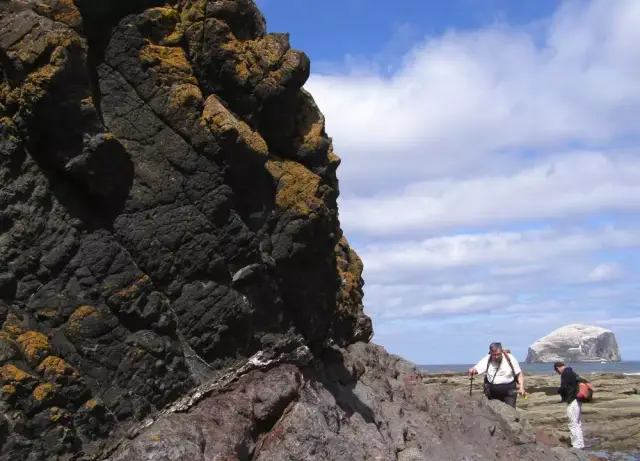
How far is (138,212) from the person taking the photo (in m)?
11.4

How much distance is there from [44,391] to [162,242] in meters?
2.77

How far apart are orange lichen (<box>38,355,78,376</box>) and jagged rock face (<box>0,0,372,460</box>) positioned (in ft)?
0.10

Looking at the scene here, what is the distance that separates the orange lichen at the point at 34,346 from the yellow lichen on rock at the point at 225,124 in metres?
4.02

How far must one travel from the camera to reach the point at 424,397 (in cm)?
1700

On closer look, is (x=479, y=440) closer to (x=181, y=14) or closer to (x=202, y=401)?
(x=202, y=401)

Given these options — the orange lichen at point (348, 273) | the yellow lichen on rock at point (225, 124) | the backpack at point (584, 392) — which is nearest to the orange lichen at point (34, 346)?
the yellow lichen on rock at point (225, 124)

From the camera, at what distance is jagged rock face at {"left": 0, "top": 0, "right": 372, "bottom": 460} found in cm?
1031

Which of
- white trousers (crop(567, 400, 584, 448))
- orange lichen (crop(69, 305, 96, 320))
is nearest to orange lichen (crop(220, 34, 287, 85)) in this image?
orange lichen (crop(69, 305, 96, 320))

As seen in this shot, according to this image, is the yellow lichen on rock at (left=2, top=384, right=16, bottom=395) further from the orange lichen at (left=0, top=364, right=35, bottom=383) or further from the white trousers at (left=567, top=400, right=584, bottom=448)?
the white trousers at (left=567, top=400, right=584, bottom=448)

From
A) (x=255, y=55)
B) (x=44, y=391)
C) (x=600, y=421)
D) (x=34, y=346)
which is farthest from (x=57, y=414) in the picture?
(x=600, y=421)

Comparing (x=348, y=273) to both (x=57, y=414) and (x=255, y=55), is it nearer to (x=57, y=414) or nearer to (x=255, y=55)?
(x=255, y=55)

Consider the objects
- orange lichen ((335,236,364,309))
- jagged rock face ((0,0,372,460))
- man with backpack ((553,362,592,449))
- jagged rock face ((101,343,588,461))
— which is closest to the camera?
jagged rock face ((101,343,588,461))

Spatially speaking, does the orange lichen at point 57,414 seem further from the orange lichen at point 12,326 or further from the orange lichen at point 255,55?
the orange lichen at point 255,55

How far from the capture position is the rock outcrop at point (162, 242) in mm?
10227
